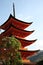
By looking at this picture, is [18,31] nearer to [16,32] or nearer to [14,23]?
[16,32]

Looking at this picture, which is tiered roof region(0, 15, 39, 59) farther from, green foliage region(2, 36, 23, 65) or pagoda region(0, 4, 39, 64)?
green foliage region(2, 36, 23, 65)

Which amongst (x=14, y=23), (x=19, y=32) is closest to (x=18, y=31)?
(x=19, y=32)

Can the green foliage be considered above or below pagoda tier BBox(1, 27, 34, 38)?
below

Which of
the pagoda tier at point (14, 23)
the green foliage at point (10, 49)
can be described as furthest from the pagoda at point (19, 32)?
the green foliage at point (10, 49)

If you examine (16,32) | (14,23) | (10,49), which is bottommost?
(10,49)

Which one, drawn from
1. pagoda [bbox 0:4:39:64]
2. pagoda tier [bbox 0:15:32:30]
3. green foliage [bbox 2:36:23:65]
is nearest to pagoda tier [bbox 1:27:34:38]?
pagoda [bbox 0:4:39:64]

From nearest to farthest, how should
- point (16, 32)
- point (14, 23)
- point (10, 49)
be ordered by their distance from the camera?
point (10, 49), point (16, 32), point (14, 23)

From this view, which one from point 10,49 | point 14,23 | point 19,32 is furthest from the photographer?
point 14,23

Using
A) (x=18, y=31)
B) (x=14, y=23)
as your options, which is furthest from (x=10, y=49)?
(x=14, y=23)

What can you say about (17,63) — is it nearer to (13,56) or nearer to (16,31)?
(13,56)

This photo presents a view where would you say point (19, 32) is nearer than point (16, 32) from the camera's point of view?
No

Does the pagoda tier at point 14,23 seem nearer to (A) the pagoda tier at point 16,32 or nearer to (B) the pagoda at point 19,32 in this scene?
(B) the pagoda at point 19,32

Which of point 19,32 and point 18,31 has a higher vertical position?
point 18,31

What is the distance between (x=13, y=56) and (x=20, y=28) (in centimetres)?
2104
